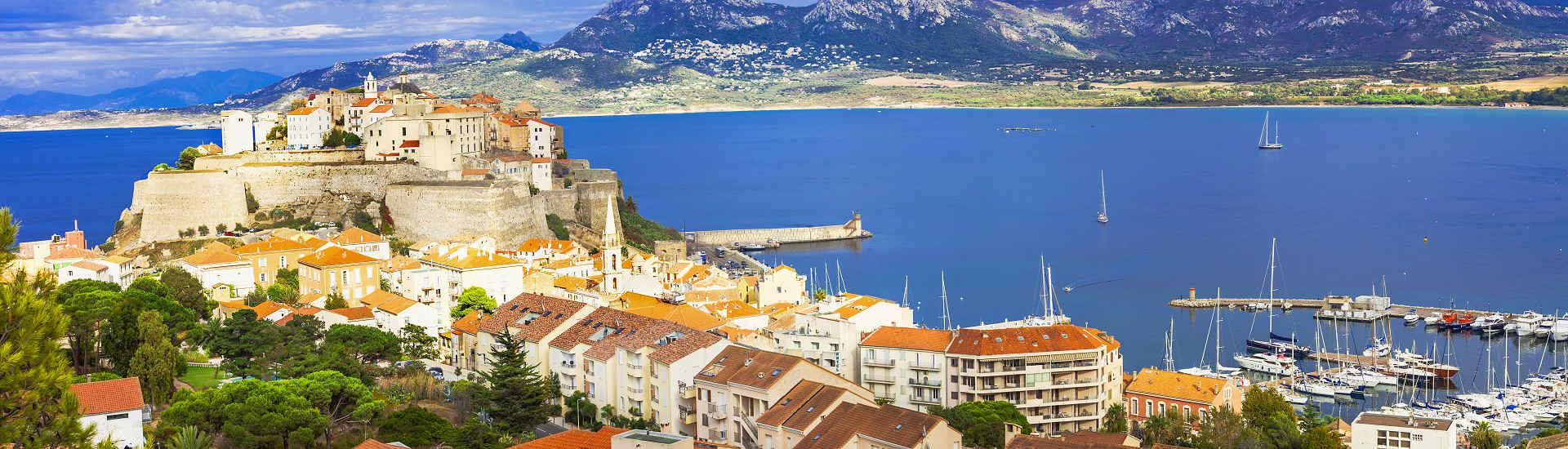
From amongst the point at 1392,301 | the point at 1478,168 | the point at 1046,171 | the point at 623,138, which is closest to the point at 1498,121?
the point at 1478,168

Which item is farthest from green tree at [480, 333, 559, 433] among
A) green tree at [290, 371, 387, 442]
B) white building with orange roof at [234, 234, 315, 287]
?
white building with orange roof at [234, 234, 315, 287]

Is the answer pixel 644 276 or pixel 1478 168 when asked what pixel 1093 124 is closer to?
pixel 1478 168

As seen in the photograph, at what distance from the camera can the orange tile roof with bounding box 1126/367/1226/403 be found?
96.1ft

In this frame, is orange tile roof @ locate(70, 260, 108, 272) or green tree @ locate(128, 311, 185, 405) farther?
orange tile roof @ locate(70, 260, 108, 272)

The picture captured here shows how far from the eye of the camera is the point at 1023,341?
2816 centimetres

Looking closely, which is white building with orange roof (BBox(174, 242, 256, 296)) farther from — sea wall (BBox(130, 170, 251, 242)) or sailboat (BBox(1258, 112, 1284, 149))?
sailboat (BBox(1258, 112, 1284, 149))

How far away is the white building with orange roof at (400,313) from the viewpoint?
31.1 metres

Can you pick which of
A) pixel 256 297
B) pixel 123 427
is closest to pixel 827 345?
pixel 256 297

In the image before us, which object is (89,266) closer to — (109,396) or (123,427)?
(109,396)

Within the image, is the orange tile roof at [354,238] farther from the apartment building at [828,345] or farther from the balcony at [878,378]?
the balcony at [878,378]

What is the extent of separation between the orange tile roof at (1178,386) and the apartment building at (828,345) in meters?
5.97

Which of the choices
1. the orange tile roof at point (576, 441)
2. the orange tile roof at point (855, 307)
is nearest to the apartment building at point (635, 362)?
the orange tile roof at point (576, 441)

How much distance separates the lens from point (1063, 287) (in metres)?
52.7

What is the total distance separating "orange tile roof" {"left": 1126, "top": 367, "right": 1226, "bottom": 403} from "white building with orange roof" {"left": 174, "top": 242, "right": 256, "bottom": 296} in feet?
68.6
